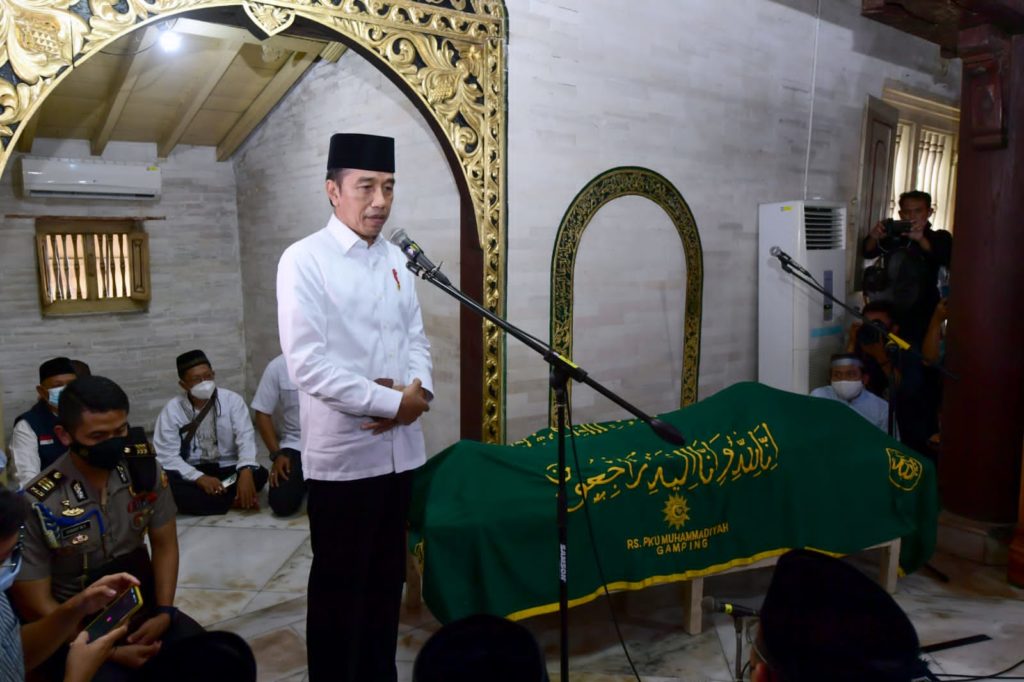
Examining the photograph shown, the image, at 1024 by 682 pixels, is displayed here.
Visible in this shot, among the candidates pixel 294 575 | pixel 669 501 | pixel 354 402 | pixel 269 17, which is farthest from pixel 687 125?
pixel 294 575

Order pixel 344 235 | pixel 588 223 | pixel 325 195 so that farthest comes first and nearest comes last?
1. pixel 325 195
2. pixel 588 223
3. pixel 344 235

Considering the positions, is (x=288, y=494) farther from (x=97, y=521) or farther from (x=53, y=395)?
(x=97, y=521)

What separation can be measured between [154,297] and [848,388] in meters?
5.24

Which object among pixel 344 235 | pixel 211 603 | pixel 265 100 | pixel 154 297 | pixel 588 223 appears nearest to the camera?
pixel 344 235

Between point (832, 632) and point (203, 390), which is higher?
point (832, 632)

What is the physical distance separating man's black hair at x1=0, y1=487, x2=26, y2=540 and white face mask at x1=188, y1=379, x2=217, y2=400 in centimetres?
301

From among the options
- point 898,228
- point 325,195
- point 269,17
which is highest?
point 269,17

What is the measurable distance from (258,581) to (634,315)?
2350mm

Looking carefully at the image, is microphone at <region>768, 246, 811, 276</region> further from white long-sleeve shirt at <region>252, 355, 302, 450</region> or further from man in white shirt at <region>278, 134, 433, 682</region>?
white long-sleeve shirt at <region>252, 355, 302, 450</region>

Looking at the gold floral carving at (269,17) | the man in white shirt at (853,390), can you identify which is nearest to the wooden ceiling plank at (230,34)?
the gold floral carving at (269,17)

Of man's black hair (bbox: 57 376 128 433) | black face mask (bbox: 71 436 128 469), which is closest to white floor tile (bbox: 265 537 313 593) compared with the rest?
black face mask (bbox: 71 436 128 469)

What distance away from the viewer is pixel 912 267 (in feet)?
16.4

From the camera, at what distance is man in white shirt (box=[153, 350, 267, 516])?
4355 mm

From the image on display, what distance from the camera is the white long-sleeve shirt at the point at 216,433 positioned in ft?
14.5
